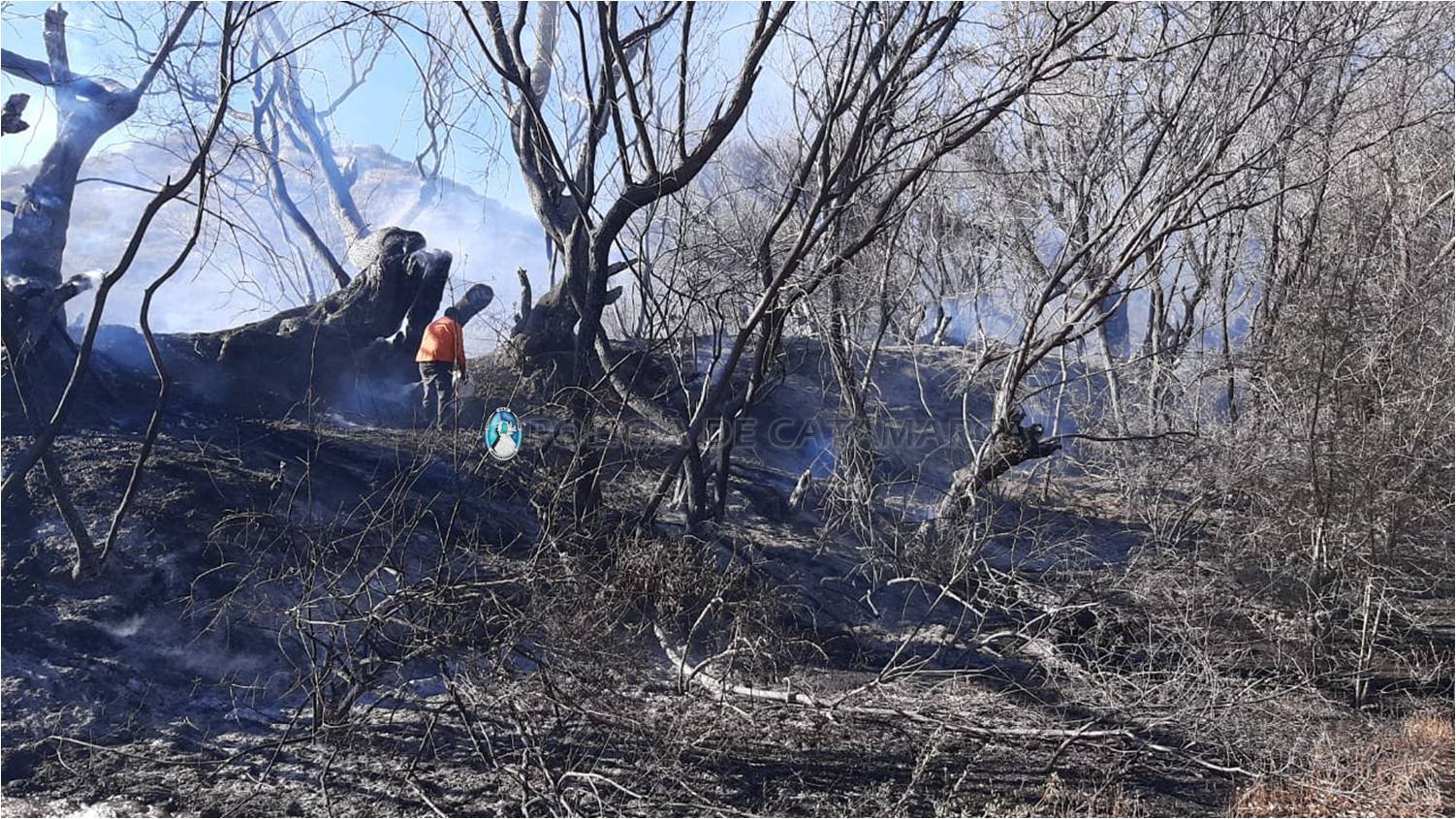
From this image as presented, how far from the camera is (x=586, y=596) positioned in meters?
6.49

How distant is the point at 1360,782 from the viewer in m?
5.81

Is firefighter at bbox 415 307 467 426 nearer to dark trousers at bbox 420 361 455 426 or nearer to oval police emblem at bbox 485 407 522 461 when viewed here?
dark trousers at bbox 420 361 455 426

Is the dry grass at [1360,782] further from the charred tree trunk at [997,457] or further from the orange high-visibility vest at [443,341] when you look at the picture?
the orange high-visibility vest at [443,341]

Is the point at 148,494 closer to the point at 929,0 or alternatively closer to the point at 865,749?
the point at 865,749

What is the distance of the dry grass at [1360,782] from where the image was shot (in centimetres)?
568

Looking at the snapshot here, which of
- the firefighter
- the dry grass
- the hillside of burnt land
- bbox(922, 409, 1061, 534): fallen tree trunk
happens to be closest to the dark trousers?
the firefighter

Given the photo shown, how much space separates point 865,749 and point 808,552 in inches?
130

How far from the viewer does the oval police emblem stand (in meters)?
6.12

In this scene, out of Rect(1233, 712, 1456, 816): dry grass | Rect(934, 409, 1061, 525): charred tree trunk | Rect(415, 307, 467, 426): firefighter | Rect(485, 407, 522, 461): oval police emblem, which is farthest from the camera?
Rect(415, 307, 467, 426): firefighter

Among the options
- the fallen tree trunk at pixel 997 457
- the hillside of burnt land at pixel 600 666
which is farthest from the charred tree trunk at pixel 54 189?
the fallen tree trunk at pixel 997 457

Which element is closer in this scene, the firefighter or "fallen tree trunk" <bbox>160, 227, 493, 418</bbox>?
the firefighter

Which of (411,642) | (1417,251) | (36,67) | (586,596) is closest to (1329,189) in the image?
(1417,251)

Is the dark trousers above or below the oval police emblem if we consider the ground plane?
above

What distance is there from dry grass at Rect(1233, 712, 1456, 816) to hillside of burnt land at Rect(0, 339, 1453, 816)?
24mm
